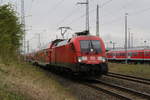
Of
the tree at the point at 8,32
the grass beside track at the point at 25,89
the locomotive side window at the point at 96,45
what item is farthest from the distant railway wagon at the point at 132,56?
the grass beside track at the point at 25,89

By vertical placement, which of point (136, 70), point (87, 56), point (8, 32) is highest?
point (8, 32)

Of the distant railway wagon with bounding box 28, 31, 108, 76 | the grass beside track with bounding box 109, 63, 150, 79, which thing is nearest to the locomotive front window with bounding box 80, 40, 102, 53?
the distant railway wagon with bounding box 28, 31, 108, 76

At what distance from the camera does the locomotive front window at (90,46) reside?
1447 centimetres

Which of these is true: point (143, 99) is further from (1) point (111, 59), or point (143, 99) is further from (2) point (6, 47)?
(1) point (111, 59)

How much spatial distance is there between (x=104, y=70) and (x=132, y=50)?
111 ft

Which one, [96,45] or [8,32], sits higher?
[8,32]

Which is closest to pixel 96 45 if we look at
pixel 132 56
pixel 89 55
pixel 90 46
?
pixel 90 46

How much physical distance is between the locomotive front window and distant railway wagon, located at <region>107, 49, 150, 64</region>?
2441 centimetres

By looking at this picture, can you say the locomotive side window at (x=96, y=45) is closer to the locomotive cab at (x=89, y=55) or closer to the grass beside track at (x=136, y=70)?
the locomotive cab at (x=89, y=55)

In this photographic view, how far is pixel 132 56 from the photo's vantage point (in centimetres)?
4638

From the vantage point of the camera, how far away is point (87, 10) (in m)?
27.1

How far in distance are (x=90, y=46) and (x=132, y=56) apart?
33180 millimetres

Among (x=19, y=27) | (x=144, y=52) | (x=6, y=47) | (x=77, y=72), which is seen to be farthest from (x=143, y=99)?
(x=144, y=52)

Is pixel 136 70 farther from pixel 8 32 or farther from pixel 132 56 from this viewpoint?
pixel 132 56
